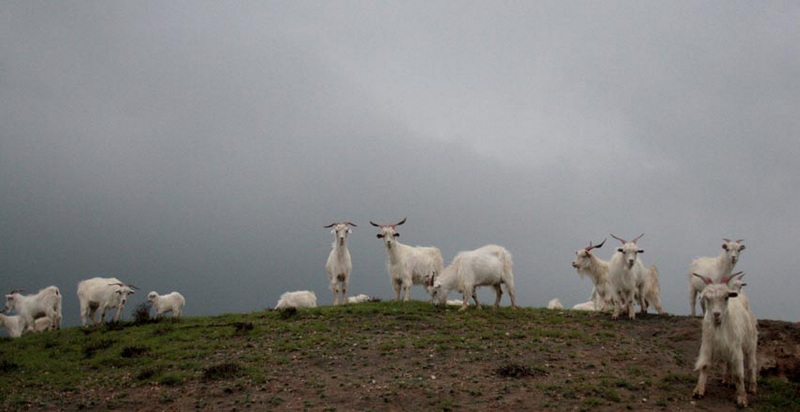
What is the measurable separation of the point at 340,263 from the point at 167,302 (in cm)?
943

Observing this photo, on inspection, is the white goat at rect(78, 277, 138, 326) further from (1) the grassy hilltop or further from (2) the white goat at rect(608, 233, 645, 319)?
(2) the white goat at rect(608, 233, 645, 319)

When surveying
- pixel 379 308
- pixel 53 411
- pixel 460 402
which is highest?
pixel 379 308

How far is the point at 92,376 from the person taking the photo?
1348 cm

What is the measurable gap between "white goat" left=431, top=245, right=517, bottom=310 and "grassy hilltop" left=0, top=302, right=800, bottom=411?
2.76ft

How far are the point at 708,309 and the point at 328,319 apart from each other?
35.6 feet

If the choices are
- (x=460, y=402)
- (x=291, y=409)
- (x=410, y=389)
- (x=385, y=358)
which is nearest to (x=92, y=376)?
(x=291, y=409)

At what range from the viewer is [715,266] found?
1750 cm

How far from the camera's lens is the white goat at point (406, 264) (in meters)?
20.9

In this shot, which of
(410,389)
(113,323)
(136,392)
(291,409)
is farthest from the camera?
(113,323)

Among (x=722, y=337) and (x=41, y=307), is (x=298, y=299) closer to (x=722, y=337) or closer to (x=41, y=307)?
(x=41, y=307)

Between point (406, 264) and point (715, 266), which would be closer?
point (715, 266)

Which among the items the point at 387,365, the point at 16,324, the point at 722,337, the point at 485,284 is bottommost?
the point at 16,324

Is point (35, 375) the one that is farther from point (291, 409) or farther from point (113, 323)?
point (291, 409)

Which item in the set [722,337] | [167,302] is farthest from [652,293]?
[167,302]
